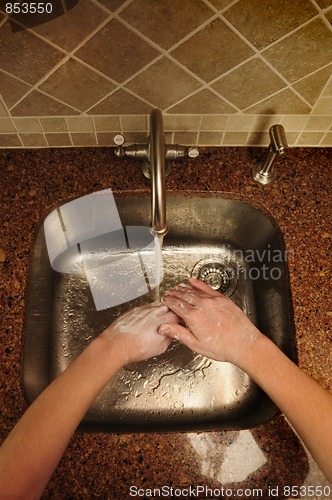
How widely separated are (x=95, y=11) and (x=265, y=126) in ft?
1.77

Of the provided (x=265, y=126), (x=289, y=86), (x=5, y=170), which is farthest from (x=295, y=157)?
(x=5, y=170)

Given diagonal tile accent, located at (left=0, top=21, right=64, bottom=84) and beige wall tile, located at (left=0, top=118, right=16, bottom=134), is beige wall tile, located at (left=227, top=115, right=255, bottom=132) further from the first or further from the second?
beige wall tile, located at (left=0, top=118, right=16, bottom=134)

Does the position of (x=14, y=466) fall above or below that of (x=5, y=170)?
below

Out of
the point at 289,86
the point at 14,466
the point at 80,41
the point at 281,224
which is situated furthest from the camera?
the point at 281,224

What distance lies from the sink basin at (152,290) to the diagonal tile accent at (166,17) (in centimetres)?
43

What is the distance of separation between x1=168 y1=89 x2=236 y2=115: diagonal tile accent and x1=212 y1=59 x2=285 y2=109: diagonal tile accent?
0.07 feet

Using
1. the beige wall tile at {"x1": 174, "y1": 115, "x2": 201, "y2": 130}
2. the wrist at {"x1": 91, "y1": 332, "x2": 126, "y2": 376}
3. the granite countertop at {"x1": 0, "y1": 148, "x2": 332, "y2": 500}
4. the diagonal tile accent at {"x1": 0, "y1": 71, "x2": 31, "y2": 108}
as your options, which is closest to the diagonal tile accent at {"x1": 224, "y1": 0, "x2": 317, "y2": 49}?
the beige wall tile at {"x1": 174, "y1": 115, "x2": 201, "y2": 130}

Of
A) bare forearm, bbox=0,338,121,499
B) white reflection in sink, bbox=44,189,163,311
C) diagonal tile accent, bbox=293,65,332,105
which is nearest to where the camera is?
bare forearm, bbox=0,338,121,499

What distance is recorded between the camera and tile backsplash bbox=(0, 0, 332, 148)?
28.7 inches

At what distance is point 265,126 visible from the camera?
40.9 inches

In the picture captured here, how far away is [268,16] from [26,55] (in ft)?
1.68

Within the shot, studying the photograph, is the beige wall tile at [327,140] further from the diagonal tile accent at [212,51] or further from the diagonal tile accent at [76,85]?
the diagonal tile accent at [76,85]

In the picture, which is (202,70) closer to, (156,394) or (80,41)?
(80,41)

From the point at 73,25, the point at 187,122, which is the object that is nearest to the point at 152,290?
the point at 187,122
